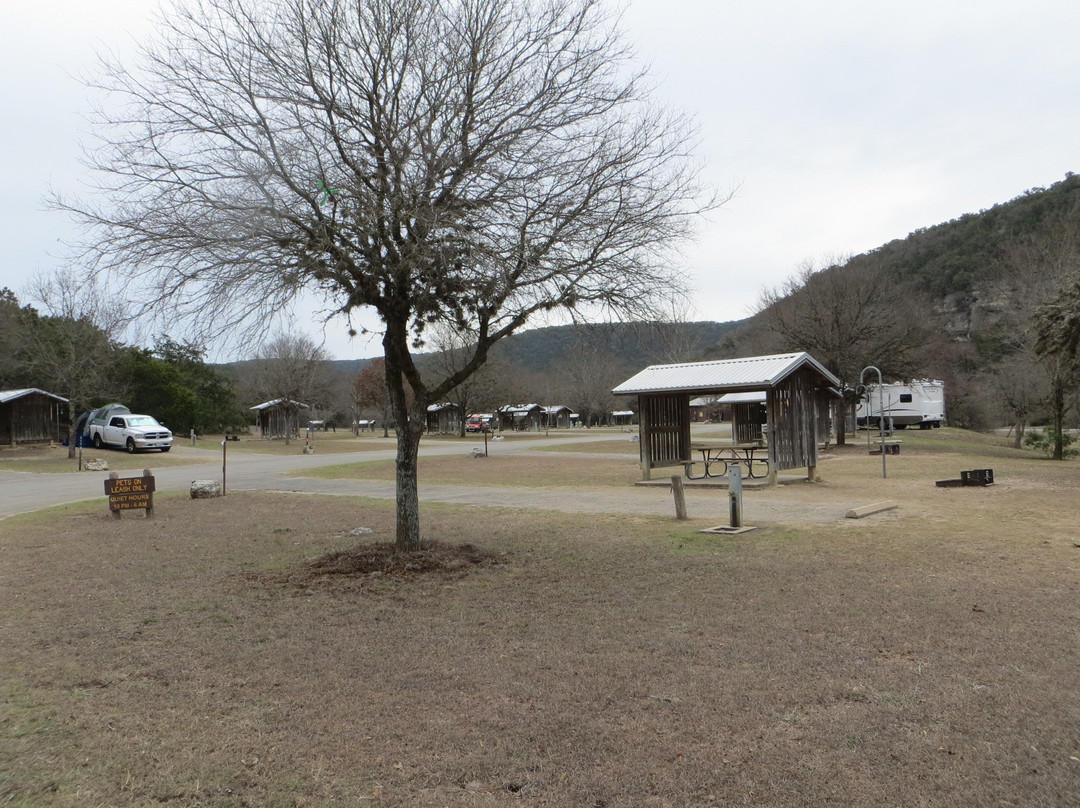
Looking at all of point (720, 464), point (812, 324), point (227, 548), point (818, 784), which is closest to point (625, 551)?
point (227, 548)

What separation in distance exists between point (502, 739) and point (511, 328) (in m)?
5.59

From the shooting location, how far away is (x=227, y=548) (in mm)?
10719

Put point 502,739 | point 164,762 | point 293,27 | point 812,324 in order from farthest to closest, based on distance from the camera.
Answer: point 812,324 → point 293,27 → point 502,739 → point 164,762

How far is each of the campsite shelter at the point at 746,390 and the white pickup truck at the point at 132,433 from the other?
25519mm

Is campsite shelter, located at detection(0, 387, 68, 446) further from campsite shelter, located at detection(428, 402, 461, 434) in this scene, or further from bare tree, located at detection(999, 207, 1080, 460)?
bare tree, located at detection(999, 207, 1080, 460)

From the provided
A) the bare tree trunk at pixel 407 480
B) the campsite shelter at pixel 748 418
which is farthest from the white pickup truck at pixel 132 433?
the bare tree trunk at pixel 407 480

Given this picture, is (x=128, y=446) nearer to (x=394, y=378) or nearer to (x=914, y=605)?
(x=394, y=378)

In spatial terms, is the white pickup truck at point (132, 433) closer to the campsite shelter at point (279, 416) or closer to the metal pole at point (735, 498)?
the campsite shelter at point (279, 416)

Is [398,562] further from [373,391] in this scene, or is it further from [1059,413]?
[373,391]

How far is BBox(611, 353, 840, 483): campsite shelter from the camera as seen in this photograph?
19156 mm

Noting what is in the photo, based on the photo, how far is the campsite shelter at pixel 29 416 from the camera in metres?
37.2

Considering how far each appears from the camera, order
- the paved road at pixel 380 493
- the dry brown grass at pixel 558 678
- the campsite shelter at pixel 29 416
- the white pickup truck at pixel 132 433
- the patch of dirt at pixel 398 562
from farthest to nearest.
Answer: the campsite shelter at pixel 29 416
the white pickup truck at pixel 132 433
the paved road at pixel 380 493
the patch of dirt at pixel 398 562
the dry brown grass at pixel 558 678

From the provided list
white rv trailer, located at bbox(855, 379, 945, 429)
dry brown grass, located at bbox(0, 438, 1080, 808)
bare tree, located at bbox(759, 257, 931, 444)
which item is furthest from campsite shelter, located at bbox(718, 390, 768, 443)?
dry brown grass, located at bbox(0, 438, 1080, 808)

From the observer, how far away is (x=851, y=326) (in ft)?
116
